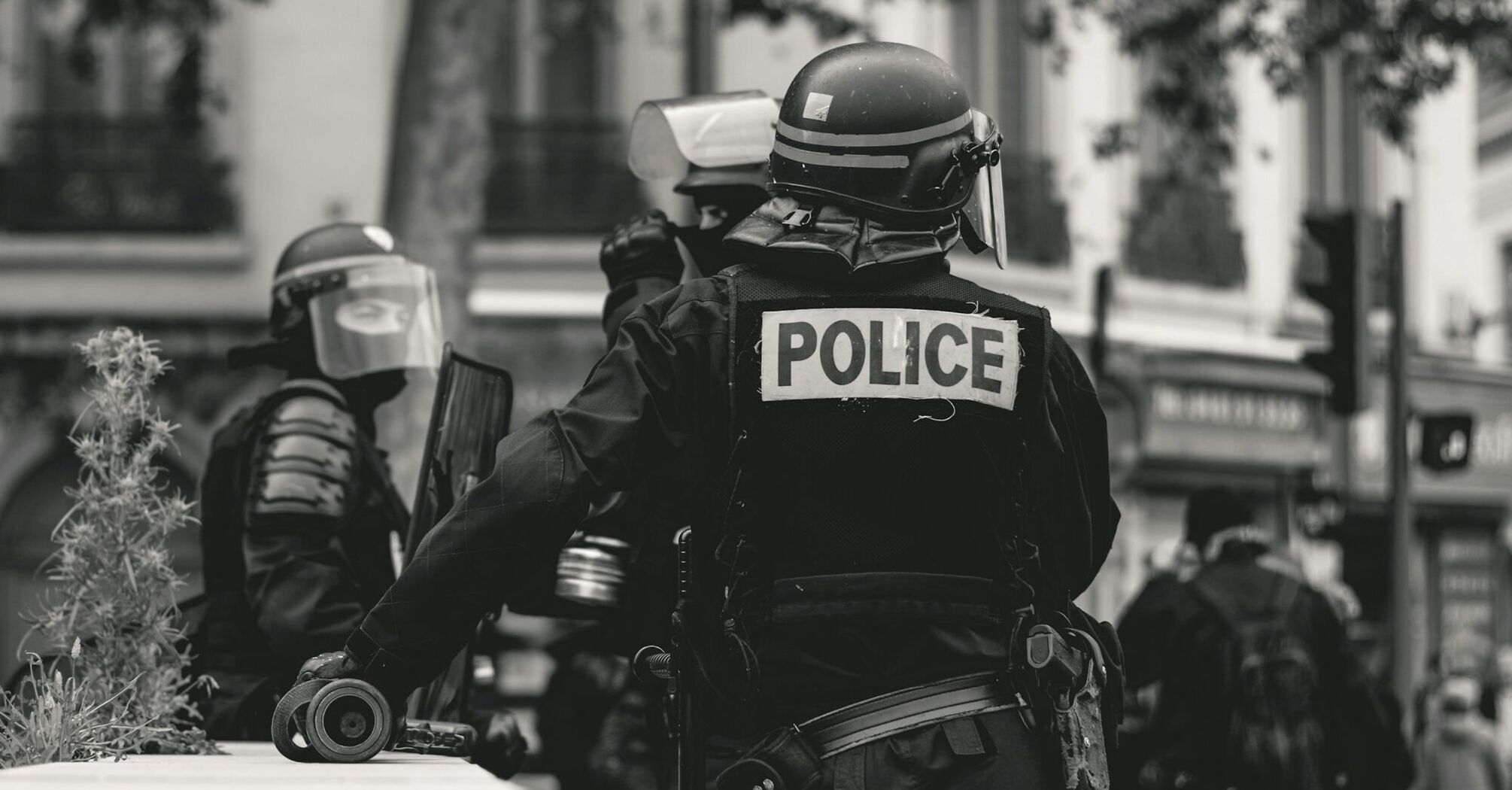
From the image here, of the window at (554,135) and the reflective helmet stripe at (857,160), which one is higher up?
the window at (554,135)

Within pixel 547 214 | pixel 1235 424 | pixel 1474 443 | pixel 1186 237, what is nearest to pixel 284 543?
pixel 547 214

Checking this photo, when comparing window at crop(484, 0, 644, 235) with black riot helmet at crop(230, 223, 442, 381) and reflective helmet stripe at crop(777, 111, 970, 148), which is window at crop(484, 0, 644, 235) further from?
reflective helmet stripe at crop(777, 111, 970, 148)

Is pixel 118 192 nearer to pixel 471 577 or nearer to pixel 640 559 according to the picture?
pixel 640 559

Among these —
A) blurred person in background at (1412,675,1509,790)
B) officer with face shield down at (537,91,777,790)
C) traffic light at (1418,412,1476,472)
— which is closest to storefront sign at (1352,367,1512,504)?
blurred person in background at (1412,675,1509,790)

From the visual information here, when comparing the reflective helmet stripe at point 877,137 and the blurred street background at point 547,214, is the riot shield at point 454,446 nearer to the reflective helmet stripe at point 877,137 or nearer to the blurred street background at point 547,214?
the reflective helmet stripe at point 877,137

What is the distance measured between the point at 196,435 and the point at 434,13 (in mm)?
6110

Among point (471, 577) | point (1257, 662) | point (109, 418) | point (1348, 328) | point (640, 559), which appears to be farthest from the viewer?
point (1348, 328)

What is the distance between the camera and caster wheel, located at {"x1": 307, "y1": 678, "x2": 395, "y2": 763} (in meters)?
2.97

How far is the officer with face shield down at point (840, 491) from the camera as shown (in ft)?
10.1

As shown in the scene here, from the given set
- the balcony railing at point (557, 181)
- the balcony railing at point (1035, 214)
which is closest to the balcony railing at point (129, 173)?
the balcony railing at point (557, 181)

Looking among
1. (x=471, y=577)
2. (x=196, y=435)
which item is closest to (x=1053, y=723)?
(x=471, y=577)

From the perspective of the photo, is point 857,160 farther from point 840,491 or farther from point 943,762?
point 943,762

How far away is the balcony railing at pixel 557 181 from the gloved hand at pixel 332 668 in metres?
12.9

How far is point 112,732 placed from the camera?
348 centimetres
